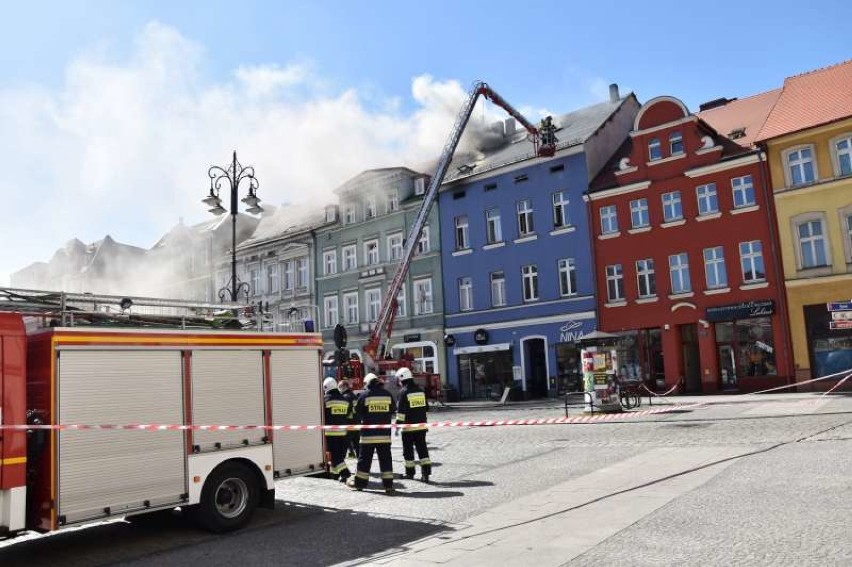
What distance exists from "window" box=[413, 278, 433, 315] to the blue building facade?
110 cm

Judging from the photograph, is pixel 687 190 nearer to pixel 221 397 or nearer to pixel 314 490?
pixel 314 490

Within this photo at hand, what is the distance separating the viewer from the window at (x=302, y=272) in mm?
42438

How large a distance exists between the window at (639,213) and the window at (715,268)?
2819 mm

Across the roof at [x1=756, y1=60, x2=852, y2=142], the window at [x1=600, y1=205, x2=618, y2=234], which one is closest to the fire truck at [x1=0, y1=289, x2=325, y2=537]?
the window at [x1=600, y1=205, x2=618, y2=234]

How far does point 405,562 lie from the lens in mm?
6379

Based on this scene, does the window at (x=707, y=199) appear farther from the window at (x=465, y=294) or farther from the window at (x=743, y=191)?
the window at (x=465, y=294)

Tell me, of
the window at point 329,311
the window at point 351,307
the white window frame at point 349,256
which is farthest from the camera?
the window at point 329,311

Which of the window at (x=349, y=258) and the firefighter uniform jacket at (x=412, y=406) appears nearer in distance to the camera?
the firefighter uniform jacket at (x=412, y=406)

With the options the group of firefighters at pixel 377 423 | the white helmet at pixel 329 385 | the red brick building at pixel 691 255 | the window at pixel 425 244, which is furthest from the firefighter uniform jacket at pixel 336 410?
the window at pixel 425 244

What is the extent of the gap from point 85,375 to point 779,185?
25.4 meters

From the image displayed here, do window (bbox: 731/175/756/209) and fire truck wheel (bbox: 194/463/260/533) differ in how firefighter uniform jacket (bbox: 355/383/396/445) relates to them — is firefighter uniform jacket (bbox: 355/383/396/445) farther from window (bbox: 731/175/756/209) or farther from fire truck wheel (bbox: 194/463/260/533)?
window (bbox: 731/175/756/209)

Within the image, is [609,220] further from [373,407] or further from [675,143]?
[373,407]

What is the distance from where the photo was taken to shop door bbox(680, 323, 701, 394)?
28438 millimetres

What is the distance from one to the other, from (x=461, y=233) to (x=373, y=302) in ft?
21.6
